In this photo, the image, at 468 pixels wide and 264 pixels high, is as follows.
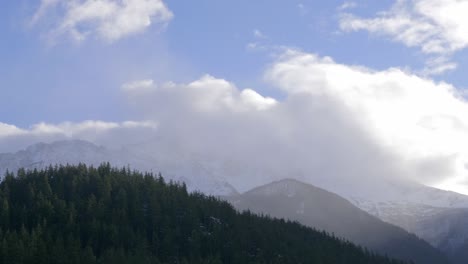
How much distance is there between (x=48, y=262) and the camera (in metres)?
193

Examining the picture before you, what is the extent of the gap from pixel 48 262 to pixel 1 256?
11.8 meters

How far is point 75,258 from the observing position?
19825 cm

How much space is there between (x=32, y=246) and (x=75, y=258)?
414 inches

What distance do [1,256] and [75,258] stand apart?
62.8 feet

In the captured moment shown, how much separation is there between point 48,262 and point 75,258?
7.46 meters

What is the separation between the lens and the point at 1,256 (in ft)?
609

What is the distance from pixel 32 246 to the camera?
7721 inches

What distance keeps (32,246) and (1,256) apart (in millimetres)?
11414

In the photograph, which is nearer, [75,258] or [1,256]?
[1,256]
